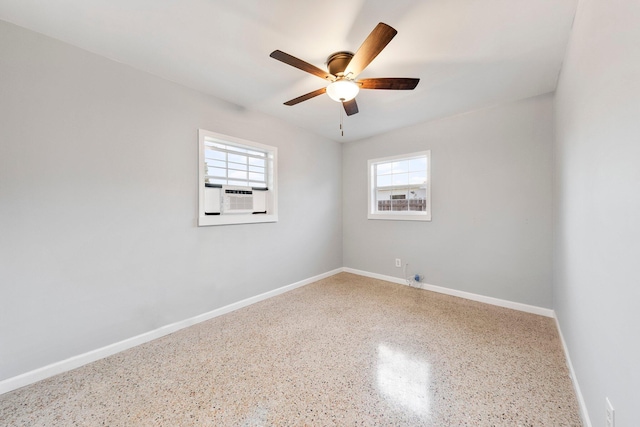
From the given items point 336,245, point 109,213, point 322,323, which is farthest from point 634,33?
point 336,245

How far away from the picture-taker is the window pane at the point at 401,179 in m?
3.85

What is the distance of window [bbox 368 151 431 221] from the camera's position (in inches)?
143

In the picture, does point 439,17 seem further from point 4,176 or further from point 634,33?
point 4,176

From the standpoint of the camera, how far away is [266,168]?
3395mm

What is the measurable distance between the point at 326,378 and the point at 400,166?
3160 millimetres

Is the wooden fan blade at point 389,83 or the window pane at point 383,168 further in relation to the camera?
the window pane at point 383,168

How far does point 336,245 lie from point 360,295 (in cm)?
123

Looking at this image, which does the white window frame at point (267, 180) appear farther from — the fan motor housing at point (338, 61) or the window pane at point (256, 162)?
the fan motor housing at point (338, 61)

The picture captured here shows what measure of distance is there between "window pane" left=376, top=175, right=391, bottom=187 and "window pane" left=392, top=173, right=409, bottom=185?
0.30 ft

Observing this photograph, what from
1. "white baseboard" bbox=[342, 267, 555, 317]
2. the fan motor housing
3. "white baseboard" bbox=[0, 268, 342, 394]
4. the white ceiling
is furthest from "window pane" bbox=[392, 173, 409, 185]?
"white baseboard" bbox=[0, 268, 342, 394]

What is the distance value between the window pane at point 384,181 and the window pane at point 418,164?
40 centimetres

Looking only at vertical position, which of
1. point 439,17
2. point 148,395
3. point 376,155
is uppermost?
point 439,17

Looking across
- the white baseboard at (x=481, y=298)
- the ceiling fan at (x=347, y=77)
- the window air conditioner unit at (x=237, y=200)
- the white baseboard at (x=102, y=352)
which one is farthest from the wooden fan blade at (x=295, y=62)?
the white baseboard at (x=481, y=298)

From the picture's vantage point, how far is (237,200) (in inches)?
117
